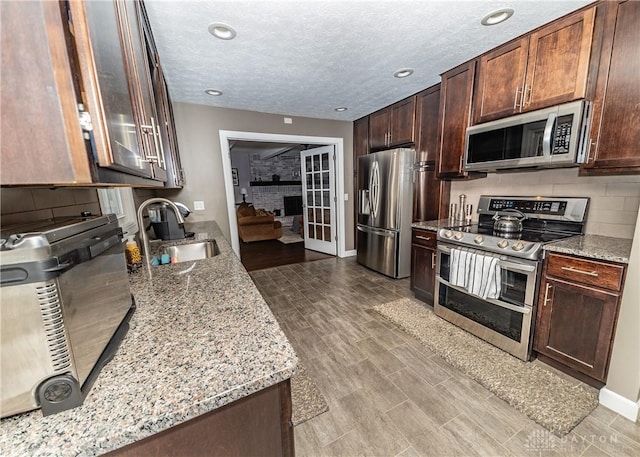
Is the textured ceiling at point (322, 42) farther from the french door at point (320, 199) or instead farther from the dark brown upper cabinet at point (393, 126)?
the french door at point (320, 199)

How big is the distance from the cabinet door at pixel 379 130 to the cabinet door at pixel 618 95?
2168 mm

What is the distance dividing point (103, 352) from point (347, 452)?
1227 millimetres

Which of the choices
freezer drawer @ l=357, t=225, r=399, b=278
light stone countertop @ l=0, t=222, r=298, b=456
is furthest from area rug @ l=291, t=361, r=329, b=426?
freezer drawer @ l=357, t=225, r=399, b=278

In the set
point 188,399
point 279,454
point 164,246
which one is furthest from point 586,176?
point 164,246

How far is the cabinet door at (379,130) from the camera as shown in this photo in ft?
11.5

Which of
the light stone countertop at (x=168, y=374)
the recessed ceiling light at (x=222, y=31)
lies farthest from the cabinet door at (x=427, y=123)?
the light stone countertop at (x=168, y=374)

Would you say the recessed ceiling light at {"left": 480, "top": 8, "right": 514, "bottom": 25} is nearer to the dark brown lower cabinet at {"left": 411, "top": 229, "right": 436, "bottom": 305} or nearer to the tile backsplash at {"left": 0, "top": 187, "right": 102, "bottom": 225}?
the dark brown lower cabinet at {"left": 411, "top": 229, "right": 436, "bottom": 305}

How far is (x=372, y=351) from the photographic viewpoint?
199cm

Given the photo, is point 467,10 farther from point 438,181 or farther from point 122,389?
point 122,389

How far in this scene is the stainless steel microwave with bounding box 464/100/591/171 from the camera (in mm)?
1625

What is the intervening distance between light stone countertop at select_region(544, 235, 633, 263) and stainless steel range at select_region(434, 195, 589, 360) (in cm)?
9

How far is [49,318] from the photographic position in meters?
0.46

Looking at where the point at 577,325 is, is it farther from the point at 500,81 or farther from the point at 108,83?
the point at 108,83

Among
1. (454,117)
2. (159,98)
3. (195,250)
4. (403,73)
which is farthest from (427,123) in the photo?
(195,250)
